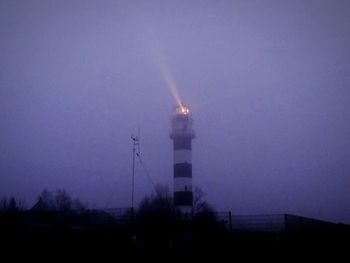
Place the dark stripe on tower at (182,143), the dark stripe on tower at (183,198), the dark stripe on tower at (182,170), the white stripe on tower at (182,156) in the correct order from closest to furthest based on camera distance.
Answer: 1. the dark stripe on tower at (183,198)
2. the dark stripe on tower at (182,170)
3. the white stripe on tower at (182,156)
4. the dark stripe on tower at (182,143)

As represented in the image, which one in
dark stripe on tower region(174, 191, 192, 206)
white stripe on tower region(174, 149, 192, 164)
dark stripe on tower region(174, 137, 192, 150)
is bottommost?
dark stripe on tower region(174, 191, 192, 206)

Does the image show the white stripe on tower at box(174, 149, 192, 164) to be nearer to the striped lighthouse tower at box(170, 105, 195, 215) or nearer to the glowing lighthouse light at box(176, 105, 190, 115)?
the striped lighthouse tower at box(170, 105, 195, 215)

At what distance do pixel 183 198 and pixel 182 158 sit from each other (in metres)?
5.43

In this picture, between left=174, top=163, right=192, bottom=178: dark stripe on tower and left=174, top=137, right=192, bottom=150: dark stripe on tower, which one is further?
left=174, top=137, right=192, bottom=150: dark stripe on tower

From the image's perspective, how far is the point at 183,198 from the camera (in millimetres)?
50375

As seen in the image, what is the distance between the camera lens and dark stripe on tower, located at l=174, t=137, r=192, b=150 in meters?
53.6

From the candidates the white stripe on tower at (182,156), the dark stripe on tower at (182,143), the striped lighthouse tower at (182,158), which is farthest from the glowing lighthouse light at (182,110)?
the white stripe on tower at (182,156)

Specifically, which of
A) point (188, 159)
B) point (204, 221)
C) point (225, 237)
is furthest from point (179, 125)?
point (225, 237)

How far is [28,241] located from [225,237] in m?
9.76

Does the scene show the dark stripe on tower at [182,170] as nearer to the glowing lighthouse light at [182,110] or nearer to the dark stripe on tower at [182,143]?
the dark stripe on tower at [182,143]

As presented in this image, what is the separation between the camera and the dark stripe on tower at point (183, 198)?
5031cm

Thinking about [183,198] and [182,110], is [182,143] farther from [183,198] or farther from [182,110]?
[183,198]

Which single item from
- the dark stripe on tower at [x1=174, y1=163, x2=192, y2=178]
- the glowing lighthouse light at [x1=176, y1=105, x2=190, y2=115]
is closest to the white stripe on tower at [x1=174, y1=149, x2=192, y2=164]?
the dark stripe on tower at [x1=174, y1=163, x2=192, y2=178]

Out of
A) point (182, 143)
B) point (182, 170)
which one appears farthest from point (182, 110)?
point (182, 170)
